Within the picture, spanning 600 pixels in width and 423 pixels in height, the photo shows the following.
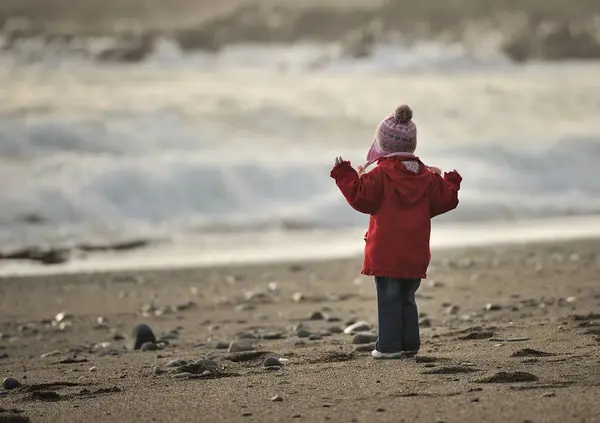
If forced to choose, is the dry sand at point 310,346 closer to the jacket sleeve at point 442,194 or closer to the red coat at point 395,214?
the red coat at point 395,214

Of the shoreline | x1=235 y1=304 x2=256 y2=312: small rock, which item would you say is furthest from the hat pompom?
the shoreline

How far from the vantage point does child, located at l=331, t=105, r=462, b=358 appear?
5168 millimetres

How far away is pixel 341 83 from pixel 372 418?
1136 inches

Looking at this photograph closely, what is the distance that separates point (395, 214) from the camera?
521 cm

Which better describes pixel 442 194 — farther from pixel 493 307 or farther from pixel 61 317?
pixel 61 317

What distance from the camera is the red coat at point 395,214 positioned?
5.18 meters

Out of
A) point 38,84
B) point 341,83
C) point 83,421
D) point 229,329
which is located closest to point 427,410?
point 83,421

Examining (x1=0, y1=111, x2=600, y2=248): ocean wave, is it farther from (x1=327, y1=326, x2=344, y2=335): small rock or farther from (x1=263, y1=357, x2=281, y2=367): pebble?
(x1=263, y1=357, x2=281, y2=367): pebble

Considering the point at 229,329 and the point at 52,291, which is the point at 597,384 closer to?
the point at 229,329

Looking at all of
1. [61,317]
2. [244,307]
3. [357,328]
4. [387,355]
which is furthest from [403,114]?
[61,317]

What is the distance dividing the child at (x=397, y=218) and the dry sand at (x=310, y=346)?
174 mm

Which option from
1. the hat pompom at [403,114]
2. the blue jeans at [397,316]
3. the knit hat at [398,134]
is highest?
the hat pompom at [403,114]

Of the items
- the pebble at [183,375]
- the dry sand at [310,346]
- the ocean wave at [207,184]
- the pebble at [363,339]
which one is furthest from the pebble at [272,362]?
the ocean wave at [207,184]

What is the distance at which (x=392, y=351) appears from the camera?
515cm
